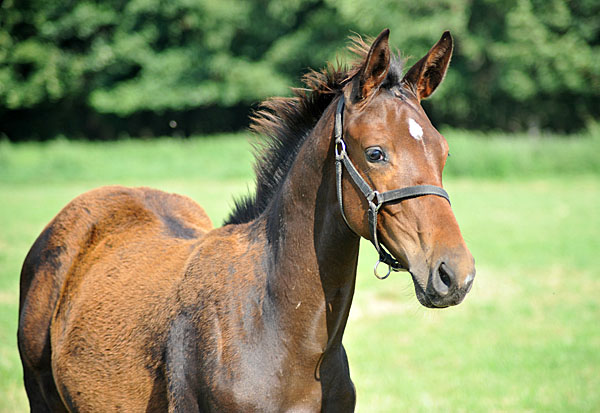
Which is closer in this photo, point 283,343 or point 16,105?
point 283,343

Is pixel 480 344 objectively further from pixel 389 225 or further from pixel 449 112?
pixel 449 112

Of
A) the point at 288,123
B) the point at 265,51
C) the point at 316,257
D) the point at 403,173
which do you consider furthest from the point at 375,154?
the point at 265,51

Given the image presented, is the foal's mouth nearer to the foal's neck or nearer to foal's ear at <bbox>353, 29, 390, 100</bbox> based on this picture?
the foal's neck

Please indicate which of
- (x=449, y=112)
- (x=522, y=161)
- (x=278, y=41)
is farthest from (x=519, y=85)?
(x=278, y=41)

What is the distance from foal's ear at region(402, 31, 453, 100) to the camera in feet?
8.29

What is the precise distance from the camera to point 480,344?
6.36 meters

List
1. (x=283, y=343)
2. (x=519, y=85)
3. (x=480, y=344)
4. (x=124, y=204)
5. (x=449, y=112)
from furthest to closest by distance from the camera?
(x=449, y=112) < (x=519, y=85) < (x=480, y=344) < (x=124, y=204) < (x=283, y=343)

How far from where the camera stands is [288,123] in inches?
111

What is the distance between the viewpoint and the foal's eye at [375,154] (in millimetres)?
2285

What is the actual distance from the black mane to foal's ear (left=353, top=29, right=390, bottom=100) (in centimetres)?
18

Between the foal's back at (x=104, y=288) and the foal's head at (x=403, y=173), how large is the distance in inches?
46.6

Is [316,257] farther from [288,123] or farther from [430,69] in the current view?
[430,69]

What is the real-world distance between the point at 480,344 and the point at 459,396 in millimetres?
1438

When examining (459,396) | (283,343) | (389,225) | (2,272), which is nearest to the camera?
(389,225)
